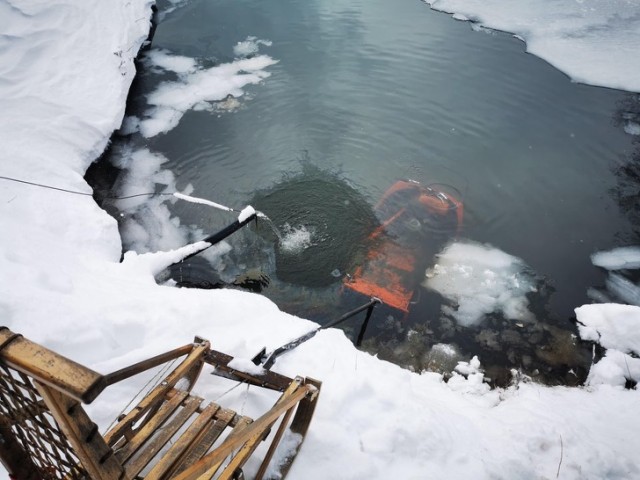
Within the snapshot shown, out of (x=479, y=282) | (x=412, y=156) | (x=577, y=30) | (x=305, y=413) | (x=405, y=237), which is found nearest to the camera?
(x=305, y=413)

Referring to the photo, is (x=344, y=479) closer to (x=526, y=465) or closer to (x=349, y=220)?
(x=526, y=465)

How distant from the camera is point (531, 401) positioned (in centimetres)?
518

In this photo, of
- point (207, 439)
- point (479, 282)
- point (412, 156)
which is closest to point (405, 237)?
point (479, 282)

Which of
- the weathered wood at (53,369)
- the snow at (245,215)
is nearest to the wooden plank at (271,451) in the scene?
the weathered wood at (53,369)

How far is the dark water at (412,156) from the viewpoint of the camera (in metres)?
6.87

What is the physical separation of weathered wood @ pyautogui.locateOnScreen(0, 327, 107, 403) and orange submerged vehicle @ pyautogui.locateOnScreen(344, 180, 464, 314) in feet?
19.1

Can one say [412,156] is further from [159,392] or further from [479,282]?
[159,392]

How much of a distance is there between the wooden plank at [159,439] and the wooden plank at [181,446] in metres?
0.09

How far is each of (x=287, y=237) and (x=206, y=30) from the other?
11.7 metres

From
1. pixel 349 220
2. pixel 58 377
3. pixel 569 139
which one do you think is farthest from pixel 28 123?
pixel 569 139

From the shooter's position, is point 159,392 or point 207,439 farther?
point 159,392

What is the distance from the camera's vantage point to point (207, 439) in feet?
10.5

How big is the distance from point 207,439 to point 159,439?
1.27 feet

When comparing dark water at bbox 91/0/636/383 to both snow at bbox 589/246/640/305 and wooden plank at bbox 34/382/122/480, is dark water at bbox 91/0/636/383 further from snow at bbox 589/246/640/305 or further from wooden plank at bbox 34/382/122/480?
wooden plank at bbox 34/382/122/480
